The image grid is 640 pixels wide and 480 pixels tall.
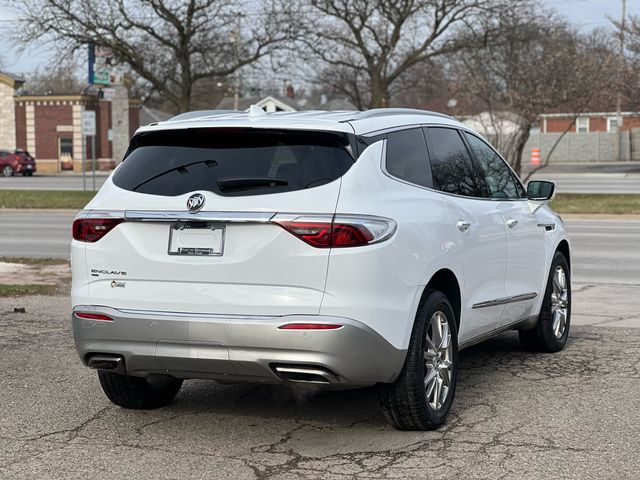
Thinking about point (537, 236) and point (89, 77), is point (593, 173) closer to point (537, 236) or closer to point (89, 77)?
point (89, 77)

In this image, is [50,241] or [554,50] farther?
[554,50]

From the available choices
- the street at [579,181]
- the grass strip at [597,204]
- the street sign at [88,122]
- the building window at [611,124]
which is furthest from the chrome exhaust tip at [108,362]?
the building window at [611,124]

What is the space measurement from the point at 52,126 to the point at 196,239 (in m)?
62.2

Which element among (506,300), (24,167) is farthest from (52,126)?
(506,300)

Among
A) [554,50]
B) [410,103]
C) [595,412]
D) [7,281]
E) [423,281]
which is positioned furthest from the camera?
[410,103]

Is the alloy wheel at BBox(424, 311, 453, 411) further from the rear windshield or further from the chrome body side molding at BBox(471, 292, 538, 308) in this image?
the rear windshield

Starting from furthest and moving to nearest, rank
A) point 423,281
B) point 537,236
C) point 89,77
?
point 89,77 < point 537,236 < point 423,281

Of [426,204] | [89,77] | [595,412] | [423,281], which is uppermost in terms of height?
[89,77]

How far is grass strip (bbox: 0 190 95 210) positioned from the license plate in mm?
22988

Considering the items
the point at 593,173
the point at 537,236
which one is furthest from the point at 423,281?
the point at 593,173

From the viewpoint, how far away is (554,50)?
32312 mm

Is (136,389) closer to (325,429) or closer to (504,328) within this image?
(325,429)

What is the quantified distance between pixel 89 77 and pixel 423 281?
35.3m

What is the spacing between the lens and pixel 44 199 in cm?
3016
